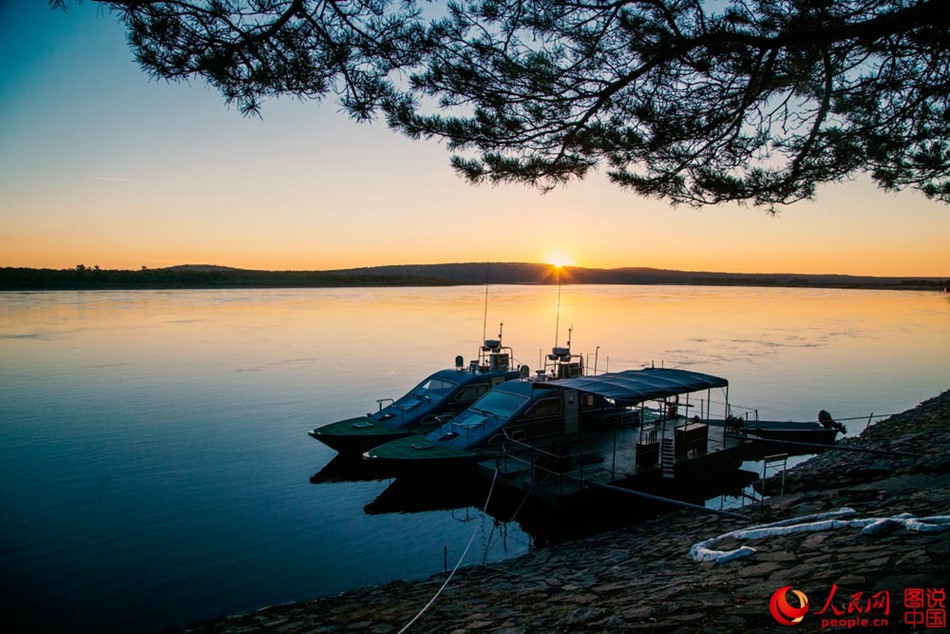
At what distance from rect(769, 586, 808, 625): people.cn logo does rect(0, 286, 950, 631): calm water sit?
717 centimetres

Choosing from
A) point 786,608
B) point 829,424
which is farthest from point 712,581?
point 829,424

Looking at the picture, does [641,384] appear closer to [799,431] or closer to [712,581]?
[799,431]

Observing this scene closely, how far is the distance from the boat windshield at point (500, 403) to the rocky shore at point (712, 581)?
497cm

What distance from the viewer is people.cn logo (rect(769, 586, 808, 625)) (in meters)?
4.57

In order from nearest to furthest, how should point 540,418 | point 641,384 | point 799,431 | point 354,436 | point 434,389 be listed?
point 641,384
point 540,418
point 354,436
point 799,431
point 434,389

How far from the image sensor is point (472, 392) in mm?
19516

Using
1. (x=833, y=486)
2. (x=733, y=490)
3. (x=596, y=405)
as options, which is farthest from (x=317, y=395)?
(x=833, y=486)

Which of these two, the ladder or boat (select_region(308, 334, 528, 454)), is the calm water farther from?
the ladder

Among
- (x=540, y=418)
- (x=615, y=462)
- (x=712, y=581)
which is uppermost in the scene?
(x=712, y=581)

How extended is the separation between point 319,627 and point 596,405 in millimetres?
11301

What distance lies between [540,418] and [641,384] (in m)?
2.98

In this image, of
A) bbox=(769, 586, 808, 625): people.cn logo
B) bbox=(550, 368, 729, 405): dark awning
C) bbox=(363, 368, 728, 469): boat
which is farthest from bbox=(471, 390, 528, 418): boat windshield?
bbox=(769, 586, 808, 625): people.cn logo

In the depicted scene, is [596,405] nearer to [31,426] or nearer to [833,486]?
[833,486]

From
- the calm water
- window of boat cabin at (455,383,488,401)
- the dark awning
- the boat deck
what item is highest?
the dark awning
